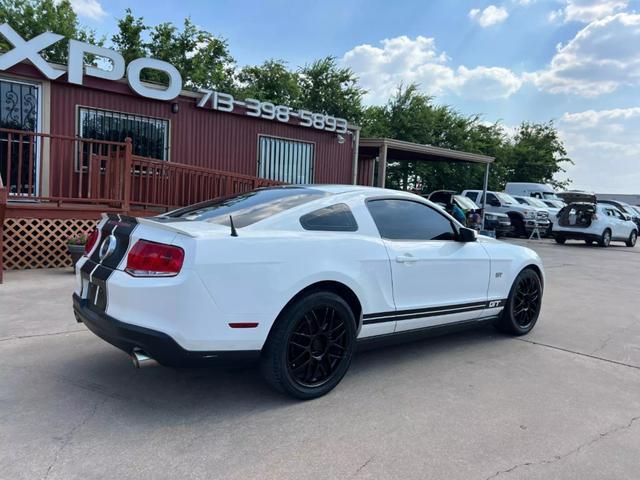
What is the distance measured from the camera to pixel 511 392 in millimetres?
3984

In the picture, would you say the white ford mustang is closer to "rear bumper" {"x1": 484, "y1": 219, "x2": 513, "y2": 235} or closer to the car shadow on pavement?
the car shadow on pavement

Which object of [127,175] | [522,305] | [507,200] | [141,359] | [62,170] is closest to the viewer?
[141,359]

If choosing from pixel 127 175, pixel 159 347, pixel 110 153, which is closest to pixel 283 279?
pixel 159 347

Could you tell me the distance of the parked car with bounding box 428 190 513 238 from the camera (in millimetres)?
18078

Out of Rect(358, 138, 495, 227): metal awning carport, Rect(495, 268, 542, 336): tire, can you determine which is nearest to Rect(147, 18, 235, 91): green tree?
Rect(358, 138, 495, 227): metal awning carport

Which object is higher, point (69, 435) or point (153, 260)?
point (153, 260)

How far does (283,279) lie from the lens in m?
3.41

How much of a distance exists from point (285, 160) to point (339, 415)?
10.9 meters

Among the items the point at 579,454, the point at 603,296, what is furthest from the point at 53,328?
the point at 603,296

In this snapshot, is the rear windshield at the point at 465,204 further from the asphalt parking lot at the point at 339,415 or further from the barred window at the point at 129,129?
the asphalt parking lot at the point at 339,415

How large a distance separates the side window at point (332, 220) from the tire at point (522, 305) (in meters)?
2.23

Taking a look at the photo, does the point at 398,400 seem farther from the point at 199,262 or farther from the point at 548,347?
the point at 548,347

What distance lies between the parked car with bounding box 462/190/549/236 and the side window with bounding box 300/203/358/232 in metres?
17.8

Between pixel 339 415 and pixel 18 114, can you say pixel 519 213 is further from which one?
pixel 339 415
